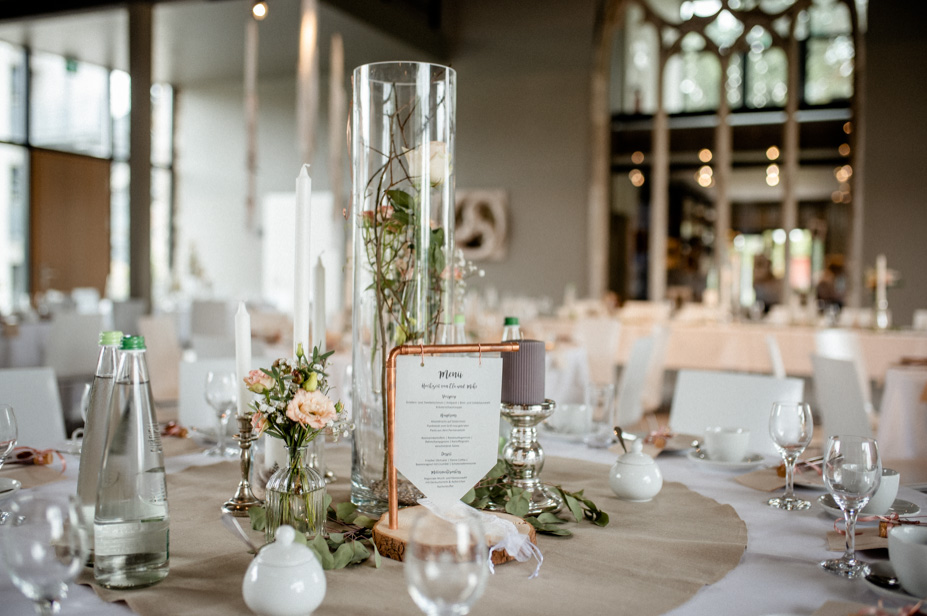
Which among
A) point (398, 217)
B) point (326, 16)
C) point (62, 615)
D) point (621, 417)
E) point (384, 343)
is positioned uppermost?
point (326, 16)

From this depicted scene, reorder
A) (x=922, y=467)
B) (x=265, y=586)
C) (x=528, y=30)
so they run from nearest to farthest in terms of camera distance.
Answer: (x=265, y=586)
(x=922, y=467)
(x=528, y=30)

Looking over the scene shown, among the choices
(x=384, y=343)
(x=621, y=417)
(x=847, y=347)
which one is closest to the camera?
(x=384, y=343)

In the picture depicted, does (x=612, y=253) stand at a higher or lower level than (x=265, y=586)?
higher

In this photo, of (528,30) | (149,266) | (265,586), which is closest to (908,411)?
(265,586)

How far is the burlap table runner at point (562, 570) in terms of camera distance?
3.15 ft

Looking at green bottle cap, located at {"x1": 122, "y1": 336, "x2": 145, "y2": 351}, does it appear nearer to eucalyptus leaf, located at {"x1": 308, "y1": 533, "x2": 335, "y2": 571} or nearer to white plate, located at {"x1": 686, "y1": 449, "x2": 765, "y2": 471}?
eucalyptus leaf, located at {"x1": 308, "y1": 533, "x2": 335, "y2": 571}

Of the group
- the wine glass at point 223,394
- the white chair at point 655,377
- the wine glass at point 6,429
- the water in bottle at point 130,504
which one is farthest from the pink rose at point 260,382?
the white chair at point 655,377

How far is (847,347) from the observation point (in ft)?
16.0

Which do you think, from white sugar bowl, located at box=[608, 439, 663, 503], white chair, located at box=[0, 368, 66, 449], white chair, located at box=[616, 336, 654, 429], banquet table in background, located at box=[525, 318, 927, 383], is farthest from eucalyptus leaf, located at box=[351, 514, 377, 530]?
banquet table in background, located at box=[525, 318, 927, 383]

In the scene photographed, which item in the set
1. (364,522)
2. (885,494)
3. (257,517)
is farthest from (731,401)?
(257,517)

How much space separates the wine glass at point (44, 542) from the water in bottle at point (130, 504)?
192mm

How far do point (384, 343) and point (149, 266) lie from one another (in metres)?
7.49

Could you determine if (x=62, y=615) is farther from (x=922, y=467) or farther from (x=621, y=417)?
(x=621, y=417)

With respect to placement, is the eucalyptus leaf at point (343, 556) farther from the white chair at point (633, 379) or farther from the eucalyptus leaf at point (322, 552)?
the white chair at point (633, 379)
